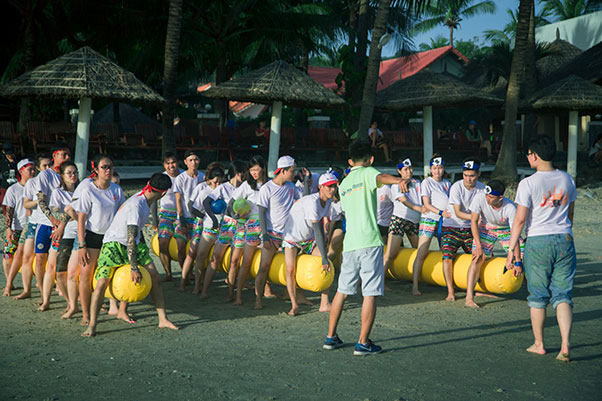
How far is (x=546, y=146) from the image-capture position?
5660 millimetres

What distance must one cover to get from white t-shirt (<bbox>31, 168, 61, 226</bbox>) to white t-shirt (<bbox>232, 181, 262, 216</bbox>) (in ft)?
6.99

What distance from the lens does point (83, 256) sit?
6.43 m

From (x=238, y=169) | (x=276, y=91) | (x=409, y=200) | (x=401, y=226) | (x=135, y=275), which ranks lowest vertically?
(x=135, y=275)

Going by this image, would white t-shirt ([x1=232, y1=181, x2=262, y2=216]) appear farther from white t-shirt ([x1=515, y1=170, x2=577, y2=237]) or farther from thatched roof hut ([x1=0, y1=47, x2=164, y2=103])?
thatched roof hut ([x1=0, y1=47, x2=164, y2=103])

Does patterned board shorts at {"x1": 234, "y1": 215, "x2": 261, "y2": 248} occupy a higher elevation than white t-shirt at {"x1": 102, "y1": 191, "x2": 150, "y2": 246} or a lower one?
lower

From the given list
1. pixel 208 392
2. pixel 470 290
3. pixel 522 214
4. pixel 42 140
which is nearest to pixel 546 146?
pixel 522 214

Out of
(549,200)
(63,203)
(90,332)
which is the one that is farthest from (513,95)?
(90,332)

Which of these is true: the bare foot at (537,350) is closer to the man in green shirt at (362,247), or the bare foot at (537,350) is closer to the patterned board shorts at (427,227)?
the man in green shirt at (362,247)

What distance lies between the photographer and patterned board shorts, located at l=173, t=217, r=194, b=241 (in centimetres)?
905

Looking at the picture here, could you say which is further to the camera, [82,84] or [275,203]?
[82,84]

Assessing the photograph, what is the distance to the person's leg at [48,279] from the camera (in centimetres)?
718

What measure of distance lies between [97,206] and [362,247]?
2740mm

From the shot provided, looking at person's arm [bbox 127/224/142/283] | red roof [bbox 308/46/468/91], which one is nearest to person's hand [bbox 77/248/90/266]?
person's arm [bbox 127/224/142/283]

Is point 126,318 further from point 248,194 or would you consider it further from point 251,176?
point 251,176
